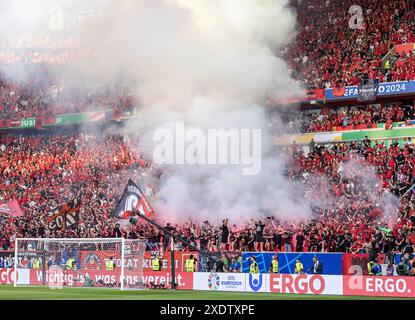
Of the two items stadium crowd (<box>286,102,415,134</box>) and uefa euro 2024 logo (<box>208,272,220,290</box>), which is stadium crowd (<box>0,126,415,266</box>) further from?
uefa euro 2024 logo (<box>208,272,220,290</box>)

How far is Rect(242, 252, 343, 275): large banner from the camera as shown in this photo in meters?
31.2

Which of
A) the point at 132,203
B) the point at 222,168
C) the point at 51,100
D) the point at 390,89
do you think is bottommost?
the point at 132,203

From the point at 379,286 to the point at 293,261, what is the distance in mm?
3960

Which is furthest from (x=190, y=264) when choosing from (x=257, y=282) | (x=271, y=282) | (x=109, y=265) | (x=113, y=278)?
(x=271, y=282)

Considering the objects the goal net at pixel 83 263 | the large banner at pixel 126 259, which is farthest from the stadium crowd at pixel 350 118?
the goal net at pixel 83 263

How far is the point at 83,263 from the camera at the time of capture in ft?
113

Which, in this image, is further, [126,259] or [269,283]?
[126,259]

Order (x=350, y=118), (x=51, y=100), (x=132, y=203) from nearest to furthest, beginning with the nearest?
(x=132, y=203) < (x=350, y=118) < (x=51, y=100)

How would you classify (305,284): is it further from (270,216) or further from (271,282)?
(270,216)

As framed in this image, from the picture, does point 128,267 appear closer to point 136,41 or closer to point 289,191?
point 289,191

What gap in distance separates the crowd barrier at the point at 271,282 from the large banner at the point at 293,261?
45.0 inches

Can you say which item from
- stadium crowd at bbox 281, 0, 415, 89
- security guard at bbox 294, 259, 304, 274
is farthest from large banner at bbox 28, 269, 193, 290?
stadium crowd at bbox 281, 0, 415, 89

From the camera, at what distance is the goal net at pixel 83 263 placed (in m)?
33.5

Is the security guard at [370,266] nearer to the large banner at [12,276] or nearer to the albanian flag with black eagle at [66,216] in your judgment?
the large banner at [12,276]
